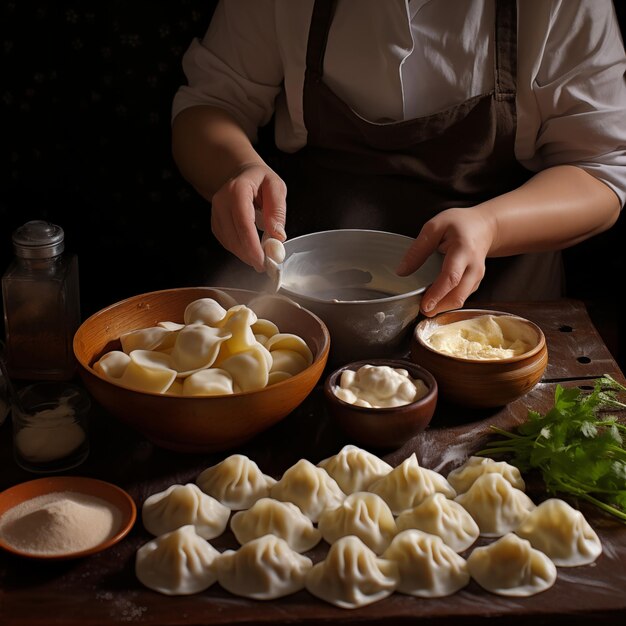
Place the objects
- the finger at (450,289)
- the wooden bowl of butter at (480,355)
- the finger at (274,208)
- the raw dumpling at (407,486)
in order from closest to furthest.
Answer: the raw dumpling at (407,486)
the wooden bowl of butter at (480,355)
the finger at (450,289)
the finger at (274,208)

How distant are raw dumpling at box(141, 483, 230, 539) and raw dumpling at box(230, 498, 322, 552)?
0.10ft

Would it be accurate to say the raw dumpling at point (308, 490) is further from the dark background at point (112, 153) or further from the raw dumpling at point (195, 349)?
the dark background at point (112, 153)

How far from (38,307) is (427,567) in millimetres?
897

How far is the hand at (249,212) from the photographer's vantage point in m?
1.78

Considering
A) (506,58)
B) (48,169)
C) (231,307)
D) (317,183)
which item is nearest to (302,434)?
(231,307)

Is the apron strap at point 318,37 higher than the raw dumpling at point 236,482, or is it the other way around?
the apron strap at point 318,37

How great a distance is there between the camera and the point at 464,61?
6.71ft

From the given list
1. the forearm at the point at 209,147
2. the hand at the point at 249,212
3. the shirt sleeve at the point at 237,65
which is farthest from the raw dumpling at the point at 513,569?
the shirt sleeve at the point at 237,65

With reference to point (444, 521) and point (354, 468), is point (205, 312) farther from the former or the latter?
point (444, 521)

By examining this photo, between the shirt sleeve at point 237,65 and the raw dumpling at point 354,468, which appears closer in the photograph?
the raw dumpling at point 354,468

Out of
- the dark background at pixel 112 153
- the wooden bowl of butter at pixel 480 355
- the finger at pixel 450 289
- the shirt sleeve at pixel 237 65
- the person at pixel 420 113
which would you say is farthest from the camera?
the dark background at pixel 112 153

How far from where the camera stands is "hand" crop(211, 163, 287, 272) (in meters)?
1.78

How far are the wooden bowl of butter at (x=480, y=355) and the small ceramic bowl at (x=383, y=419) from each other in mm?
79

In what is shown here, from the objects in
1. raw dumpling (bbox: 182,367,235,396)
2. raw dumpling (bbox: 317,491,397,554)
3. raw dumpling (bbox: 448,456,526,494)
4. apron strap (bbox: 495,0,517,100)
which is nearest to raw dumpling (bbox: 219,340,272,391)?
raw dumpling (bbox: 182,367,235,396)
